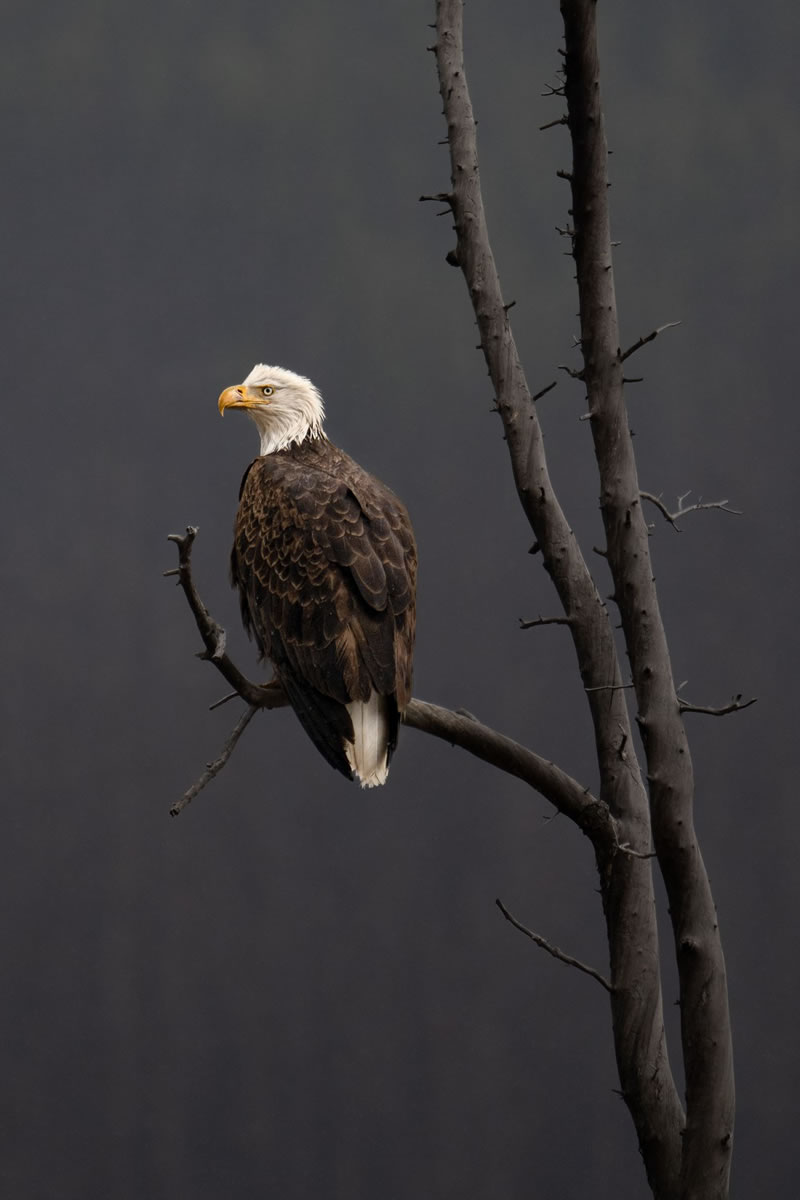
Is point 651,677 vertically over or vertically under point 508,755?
over

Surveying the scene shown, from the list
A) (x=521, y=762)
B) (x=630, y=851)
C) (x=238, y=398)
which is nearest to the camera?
(x=630, y=851)

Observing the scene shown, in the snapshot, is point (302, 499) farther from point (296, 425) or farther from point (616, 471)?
point (616, 471)

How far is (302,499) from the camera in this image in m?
2.95

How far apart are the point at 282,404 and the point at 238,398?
0.12m

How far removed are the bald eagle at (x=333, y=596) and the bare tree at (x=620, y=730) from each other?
0.10 meters

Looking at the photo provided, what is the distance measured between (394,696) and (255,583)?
506mm

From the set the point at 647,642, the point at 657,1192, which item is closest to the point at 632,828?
the point at 647,642

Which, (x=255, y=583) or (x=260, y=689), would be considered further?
(x=255, y=583)

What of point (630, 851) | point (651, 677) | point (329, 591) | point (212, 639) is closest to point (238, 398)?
point (329, 591)

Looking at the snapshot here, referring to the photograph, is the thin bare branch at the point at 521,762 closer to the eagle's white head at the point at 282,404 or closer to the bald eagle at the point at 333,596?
the bald eagle at the point at 333,596

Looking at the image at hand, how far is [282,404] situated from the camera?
3.35 metres

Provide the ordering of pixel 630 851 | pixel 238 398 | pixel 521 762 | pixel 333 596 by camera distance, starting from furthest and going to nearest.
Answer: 1. pixel 238 398
2. pixel 333 596
3. pixel 521 762
4. pixel 630 851

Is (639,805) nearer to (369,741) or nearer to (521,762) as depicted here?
(521,762)

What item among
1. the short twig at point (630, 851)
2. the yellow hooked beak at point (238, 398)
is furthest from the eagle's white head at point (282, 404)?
the short twig at point (630, 851)
